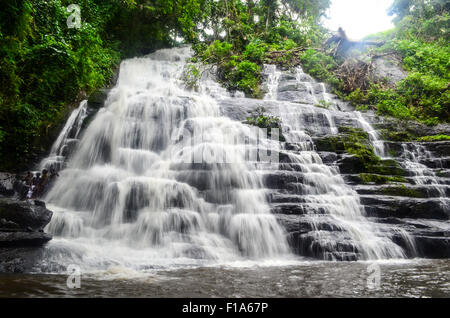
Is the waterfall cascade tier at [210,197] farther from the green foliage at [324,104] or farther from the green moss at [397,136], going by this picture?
the green foliage at [324,104]

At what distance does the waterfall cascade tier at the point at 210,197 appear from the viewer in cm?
522

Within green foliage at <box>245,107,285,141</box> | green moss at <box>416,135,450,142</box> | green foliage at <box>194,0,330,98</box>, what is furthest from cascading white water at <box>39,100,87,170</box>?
green moss at <box>416,135,450,142</box>

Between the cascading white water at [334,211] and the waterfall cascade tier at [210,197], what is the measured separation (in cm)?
3

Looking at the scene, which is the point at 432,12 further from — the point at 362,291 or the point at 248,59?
the point at 362,291

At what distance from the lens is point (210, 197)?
21.3 ft

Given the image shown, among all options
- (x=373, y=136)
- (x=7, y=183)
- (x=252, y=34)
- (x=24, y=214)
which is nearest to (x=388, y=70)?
(x=373, y=136)

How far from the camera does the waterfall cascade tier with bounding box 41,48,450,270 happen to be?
522 cm

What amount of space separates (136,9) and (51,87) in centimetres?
796

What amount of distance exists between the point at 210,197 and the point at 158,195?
3.90 ft

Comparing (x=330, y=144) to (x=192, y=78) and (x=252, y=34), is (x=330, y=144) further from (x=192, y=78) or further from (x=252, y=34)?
(x=252, y=34)

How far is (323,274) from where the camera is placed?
370cm

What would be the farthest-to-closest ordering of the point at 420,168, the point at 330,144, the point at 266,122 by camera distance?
the point at 266,122 < the point at 330,144 < the point at 420,168

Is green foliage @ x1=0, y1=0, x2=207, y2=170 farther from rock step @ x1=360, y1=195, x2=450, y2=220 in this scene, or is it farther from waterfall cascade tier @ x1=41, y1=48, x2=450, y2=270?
rock step @ x1=360, y1=195, x2=450, y2=220

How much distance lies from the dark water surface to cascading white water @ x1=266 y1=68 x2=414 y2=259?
1.13 metres
